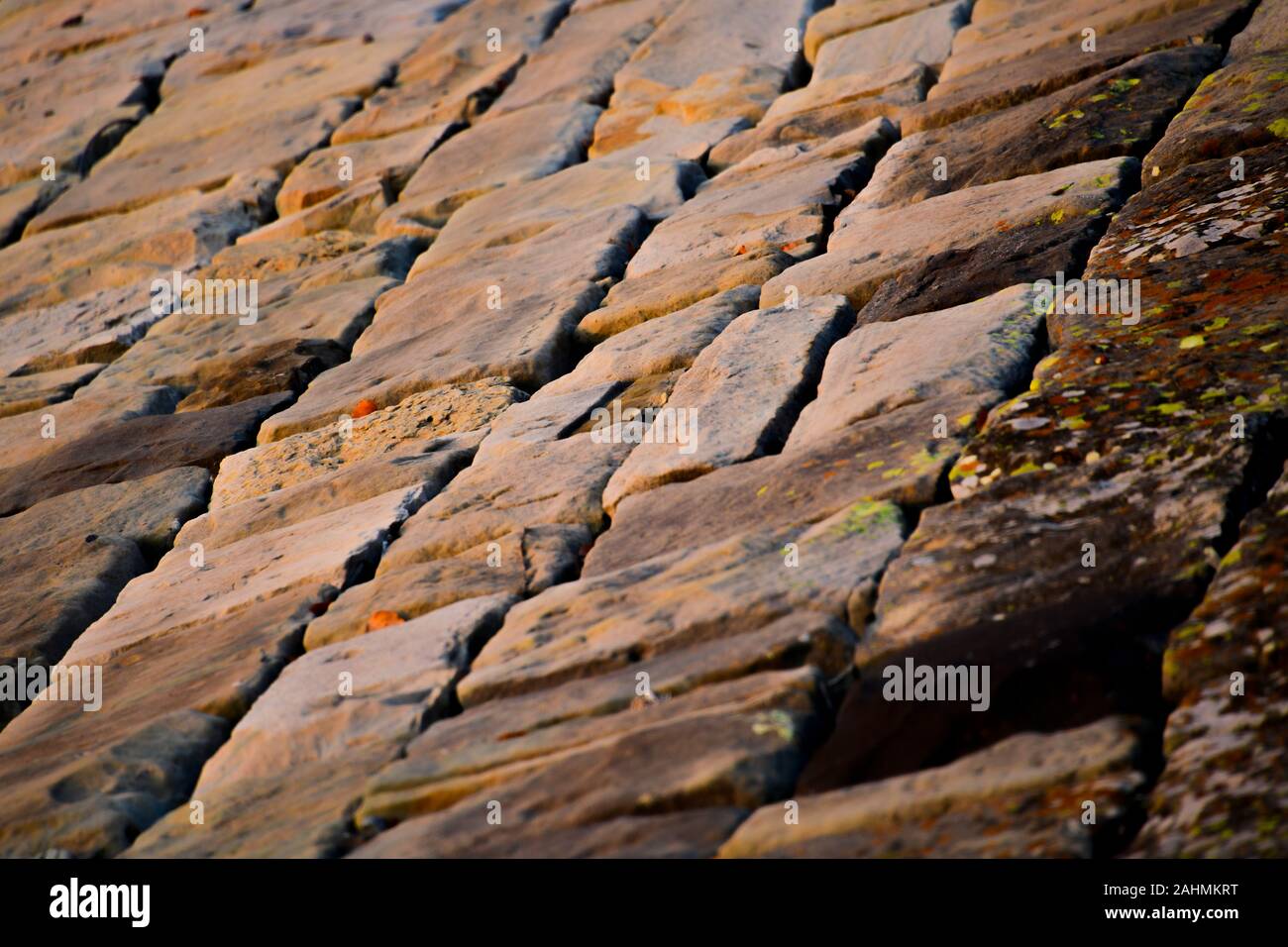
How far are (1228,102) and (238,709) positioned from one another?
312 centimetres

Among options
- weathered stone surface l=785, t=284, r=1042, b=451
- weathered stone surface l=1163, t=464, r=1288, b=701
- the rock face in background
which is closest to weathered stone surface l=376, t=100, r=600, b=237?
the rock face in background

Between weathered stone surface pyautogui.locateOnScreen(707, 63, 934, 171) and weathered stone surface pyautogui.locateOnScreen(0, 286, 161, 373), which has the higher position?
weathered stone surface pyautogui.locateOnScreen(707, 63, 934, 171)

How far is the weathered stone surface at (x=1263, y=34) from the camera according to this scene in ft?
14.0

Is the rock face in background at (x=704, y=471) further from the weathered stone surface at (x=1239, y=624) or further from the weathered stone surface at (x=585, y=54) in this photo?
the weathered stone surface at (x=585, y=54)

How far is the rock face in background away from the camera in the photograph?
79.9 inches

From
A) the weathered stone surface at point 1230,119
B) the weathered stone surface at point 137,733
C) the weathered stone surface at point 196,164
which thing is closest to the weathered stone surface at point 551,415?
the weathered stone surface at point 137,733

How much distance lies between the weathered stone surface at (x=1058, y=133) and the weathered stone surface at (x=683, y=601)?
1.97 metres

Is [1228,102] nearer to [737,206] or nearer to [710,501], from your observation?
[737,206]

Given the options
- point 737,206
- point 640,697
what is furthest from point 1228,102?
point 640,697

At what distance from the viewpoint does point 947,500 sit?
8.71 feet

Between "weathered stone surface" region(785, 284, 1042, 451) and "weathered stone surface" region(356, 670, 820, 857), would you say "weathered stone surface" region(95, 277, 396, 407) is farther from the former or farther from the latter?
"weathered stone surface" region(356, 670, 820, 857)
